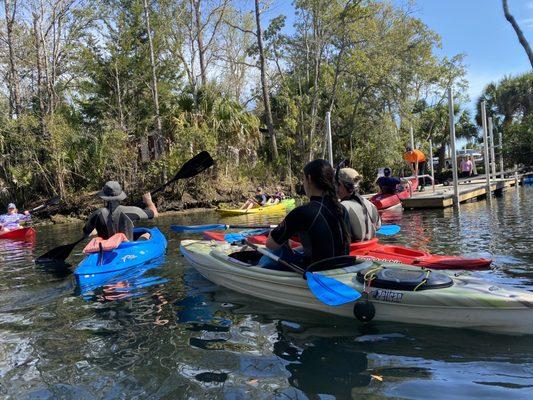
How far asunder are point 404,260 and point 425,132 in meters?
30.9

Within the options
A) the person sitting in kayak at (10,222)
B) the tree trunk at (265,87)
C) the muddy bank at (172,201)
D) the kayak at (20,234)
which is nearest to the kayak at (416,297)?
the kayak at (20,234)

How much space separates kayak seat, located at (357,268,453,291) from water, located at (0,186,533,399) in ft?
1.26

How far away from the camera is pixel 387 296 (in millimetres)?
4281

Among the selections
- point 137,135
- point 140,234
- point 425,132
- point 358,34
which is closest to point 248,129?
point 137,135

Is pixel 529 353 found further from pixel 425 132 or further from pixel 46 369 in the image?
pixel 425 132

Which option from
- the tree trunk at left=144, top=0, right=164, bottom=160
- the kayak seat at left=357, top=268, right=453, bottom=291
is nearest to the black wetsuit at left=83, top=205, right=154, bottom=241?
the kayak seat at left=357, top=268, right=453, bottom=291

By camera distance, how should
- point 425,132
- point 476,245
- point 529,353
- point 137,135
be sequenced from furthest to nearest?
point 425,132
point 137,135
point 476,245
point 529,353

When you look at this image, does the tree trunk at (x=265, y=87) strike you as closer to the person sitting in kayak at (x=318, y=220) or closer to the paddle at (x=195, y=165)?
the paddle at (x=195, y=165)

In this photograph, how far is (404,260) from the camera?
5578mm

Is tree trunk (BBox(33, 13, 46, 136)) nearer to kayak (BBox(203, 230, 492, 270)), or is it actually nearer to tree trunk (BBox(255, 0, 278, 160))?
tree trunk (BBox(255, 0, 278, 160))

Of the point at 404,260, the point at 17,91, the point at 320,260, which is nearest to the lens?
the point at 320,260

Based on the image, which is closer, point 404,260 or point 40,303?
point 404,260

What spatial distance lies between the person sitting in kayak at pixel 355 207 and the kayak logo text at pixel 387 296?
144 cm

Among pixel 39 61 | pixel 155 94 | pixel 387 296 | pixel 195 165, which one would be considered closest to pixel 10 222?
pixel 195 165
